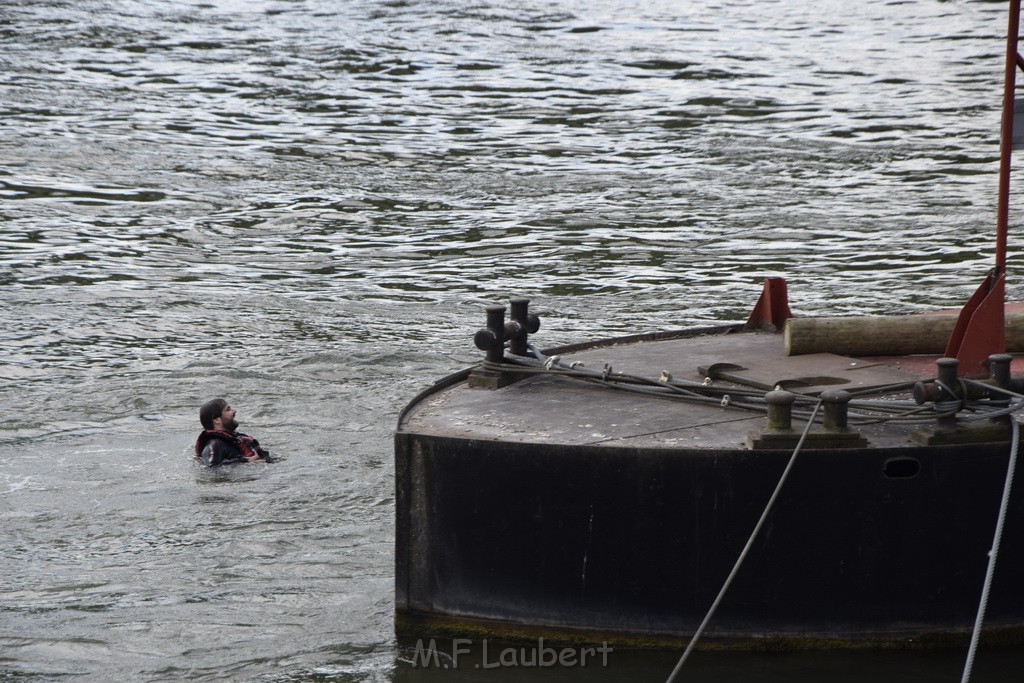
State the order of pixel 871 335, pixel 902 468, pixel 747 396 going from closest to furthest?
pixel 902 468
pixel 747 396
pixel 871 335

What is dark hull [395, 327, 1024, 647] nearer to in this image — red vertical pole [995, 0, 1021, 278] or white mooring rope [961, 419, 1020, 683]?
white mooring rope [961, 419, 1020, 683]

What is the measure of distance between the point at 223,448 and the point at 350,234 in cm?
787

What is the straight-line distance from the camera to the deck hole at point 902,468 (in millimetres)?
6477

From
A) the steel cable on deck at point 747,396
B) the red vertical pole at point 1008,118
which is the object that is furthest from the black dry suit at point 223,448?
the red vertical pole at point 1008,118

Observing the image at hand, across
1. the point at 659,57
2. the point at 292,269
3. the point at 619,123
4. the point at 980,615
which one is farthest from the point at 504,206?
the point at 980,615

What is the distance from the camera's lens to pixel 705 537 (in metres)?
6.52

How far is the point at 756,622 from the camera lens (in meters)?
6.66

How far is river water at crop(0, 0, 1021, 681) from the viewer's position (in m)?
8.16

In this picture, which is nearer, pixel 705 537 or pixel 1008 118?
pixel 705 537

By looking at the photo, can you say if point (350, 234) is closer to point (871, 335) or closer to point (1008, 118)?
point (871, 335)

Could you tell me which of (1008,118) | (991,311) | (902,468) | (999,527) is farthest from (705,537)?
(1008,118)

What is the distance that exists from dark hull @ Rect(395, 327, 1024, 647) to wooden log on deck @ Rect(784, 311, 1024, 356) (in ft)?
4.34

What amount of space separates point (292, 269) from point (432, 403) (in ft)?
29.5

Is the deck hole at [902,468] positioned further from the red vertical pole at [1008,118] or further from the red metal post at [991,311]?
the red vertical pole at [1008,118]
